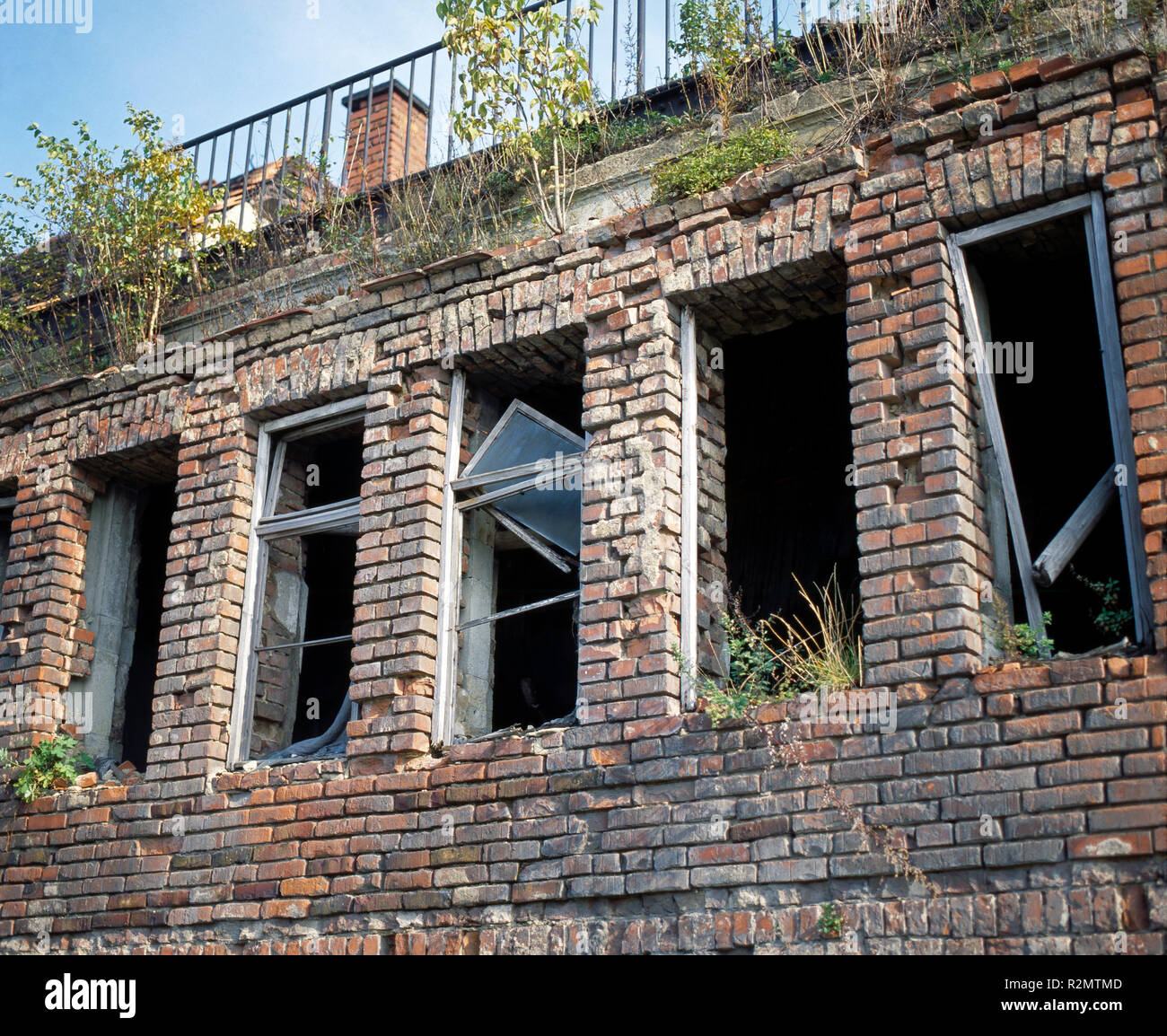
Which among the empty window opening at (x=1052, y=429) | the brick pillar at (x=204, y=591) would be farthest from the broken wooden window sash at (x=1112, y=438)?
the brick pillar at (x=204, y=591)

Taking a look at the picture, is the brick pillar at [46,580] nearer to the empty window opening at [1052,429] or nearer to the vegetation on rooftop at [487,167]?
the vegetation on rooftop at [487,167]

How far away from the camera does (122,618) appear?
26.7ft

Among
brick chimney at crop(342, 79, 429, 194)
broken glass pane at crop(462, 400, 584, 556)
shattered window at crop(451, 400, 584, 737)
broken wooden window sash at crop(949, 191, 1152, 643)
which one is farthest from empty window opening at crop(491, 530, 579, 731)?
brick chimney at crop(342, 79, 429, 194)

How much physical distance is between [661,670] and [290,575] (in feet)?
8.61

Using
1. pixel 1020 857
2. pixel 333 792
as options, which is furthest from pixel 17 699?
pixel 1020 857

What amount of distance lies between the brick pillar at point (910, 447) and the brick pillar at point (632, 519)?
0.87 meters

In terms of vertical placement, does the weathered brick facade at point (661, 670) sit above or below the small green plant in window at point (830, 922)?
above

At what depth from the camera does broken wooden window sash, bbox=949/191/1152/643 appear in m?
4.98

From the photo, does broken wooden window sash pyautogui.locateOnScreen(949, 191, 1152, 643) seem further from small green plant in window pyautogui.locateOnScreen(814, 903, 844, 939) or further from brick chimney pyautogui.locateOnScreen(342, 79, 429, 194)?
brick chimney pyautogui.locateOnScreen(342, 79, 429, 194)

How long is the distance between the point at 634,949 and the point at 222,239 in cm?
583

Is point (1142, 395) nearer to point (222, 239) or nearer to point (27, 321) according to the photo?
point (222, 239)

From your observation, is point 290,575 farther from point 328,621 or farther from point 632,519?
point 632,519

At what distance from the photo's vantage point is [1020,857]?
181 inches

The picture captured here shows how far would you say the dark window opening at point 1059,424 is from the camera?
242 inches
